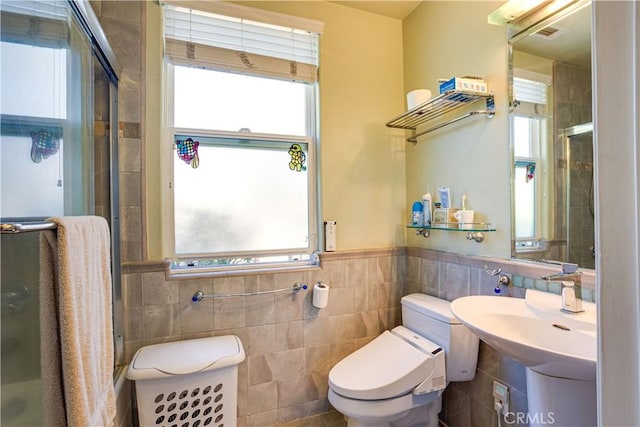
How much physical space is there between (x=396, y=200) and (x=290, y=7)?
1416mm

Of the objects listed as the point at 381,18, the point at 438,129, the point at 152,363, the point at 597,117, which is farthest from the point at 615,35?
the point at 381,18

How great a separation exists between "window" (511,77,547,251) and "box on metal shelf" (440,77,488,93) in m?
0.14

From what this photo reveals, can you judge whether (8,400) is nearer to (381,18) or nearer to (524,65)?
(524,65)

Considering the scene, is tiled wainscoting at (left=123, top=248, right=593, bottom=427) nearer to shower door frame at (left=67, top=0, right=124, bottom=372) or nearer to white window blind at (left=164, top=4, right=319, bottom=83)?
shower door frame at (left=67, top=0, right=124, bottom=372)

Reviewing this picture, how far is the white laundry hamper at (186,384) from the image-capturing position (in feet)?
4.29

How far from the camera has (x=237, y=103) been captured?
1810 mm

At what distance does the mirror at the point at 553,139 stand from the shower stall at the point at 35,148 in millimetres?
1730

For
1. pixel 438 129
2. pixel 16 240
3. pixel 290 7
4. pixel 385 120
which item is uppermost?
pixel 290 7

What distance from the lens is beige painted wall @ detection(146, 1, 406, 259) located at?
6.27 ft

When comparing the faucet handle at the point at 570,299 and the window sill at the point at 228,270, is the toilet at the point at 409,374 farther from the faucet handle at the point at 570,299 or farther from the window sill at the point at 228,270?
the window sill at the point at 228,270

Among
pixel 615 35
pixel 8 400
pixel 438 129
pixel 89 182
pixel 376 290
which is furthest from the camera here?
pixel 376 290

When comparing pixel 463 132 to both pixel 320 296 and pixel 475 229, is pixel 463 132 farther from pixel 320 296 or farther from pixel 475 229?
pixel 320 296

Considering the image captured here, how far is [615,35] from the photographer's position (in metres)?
0.32

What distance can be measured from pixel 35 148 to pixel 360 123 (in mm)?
1638
